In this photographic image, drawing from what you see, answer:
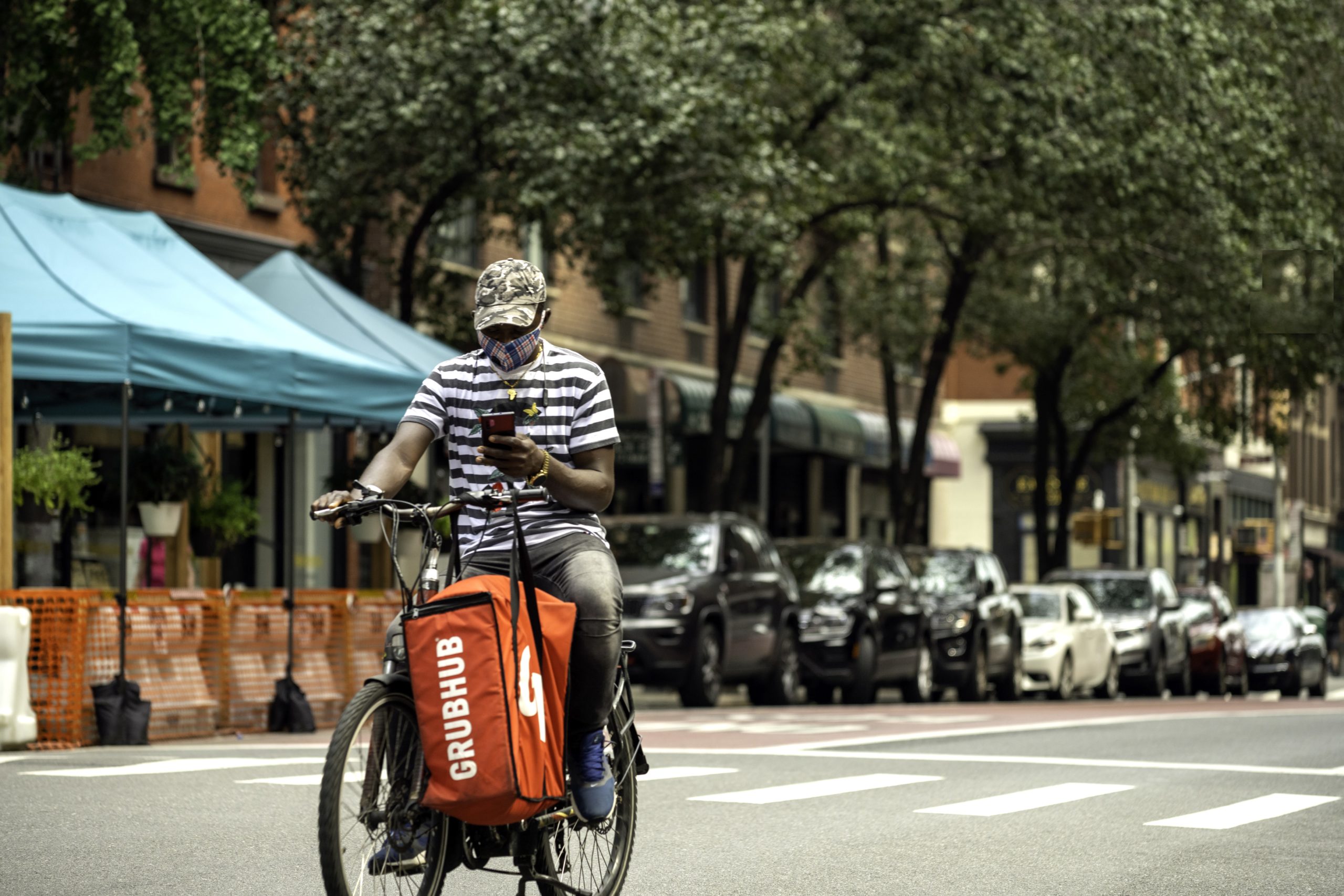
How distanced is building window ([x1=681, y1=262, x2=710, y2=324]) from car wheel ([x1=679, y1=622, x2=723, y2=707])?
1674cm

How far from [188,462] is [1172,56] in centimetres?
1099

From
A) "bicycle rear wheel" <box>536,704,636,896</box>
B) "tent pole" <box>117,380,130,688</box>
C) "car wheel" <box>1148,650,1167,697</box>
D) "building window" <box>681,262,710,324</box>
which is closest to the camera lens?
"bicycle rear wheel" <box>536,704,636,896</box>

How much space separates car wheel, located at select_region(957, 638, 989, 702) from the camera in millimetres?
26109

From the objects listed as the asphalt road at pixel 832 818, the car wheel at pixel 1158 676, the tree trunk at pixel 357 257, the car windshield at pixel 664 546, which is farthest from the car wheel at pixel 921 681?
the asphalt road at pixel 832 818

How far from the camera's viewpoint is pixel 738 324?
26797 millimetres

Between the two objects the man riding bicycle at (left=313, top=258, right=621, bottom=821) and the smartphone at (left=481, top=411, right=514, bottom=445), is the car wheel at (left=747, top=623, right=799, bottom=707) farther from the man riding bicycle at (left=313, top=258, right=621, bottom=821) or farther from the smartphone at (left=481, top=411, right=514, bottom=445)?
the smartphone at (left=481, top=411, right=514, bottom=445)

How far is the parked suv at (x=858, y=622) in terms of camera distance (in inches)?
936

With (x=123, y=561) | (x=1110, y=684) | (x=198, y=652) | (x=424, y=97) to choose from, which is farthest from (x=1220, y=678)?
(x=123, y=561)

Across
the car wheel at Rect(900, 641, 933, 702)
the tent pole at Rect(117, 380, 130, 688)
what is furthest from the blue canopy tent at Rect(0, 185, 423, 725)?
the car wheel at Rect(900, 641, 933, 702)

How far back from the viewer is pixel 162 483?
1769 centimetres

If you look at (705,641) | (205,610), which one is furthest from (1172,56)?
(205,610)

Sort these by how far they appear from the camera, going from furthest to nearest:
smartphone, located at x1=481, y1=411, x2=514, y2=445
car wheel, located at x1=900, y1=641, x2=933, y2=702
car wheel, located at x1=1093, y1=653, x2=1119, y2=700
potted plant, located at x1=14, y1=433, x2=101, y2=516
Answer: car wheel, located at x1=1093, y1=653, x2=1119, y2=700 < car wheel, located at x1=900, y1=641, x2=933, y2=702 < potted plant, located at x1=14, y1=433, x2=101, y2=516 < smartphone, located at x1=481, y1=411, x2=514, y2=445

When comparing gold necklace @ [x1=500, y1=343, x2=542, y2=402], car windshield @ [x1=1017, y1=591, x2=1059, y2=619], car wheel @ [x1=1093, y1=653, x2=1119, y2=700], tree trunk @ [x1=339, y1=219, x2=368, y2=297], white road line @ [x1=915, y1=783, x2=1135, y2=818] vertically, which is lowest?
car wheel @ [x1=1093, y1=653, x2=1119, y2=700]

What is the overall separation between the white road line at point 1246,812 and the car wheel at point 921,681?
1322cm
